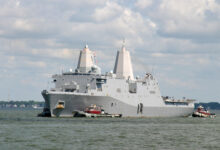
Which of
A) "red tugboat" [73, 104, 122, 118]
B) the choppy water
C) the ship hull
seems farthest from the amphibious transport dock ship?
the choppy water

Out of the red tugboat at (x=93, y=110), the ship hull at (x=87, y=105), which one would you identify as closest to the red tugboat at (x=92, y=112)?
the red tugboat at (x=93, y=110)

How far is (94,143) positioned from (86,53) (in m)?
47.3

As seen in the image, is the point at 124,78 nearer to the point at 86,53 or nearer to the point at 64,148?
the point at 86,53

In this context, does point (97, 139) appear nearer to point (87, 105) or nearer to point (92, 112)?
point (92, 112)

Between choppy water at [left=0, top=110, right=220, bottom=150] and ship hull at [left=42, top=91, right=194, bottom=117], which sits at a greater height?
ship hull at [left=42, top=91, right=194, bottom=117]

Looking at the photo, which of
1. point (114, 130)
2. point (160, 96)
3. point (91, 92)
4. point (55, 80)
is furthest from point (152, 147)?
point (160, 96)

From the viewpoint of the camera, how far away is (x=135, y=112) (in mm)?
93875

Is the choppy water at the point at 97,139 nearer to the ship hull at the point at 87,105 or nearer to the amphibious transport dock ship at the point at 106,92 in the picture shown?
the ship hull at the point at 87,105

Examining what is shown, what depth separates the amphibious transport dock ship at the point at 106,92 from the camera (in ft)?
267

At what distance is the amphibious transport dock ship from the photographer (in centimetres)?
8138

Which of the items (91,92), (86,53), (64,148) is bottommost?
(64,148)

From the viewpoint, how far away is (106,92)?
86.5m

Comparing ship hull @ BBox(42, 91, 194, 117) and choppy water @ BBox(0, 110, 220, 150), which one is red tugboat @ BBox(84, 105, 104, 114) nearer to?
ship hull @ BBox(42, 91, 194, 117)

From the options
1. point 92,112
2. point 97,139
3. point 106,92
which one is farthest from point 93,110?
point 97,139
